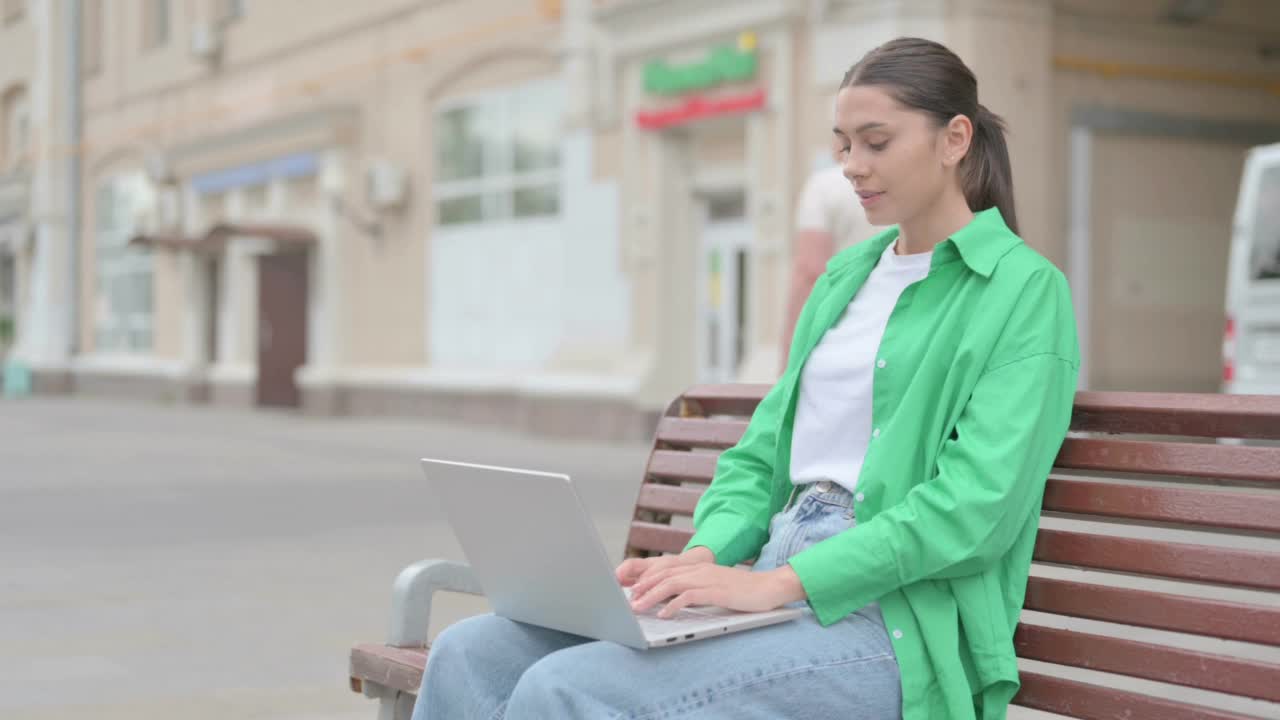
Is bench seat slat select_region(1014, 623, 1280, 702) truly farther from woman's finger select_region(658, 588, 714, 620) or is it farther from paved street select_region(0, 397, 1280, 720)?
woman's finger select_region(658, 588, 714, 620)

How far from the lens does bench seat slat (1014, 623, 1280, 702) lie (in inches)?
99.9

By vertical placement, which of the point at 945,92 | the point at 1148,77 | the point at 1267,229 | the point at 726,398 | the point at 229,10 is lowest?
the point at 726,398

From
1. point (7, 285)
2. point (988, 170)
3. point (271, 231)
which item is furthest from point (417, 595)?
point (7, 285)

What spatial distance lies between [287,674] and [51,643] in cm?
101

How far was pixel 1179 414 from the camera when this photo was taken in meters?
2.77

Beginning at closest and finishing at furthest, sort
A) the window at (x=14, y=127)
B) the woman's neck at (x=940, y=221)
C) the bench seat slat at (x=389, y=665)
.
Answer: the woman's neck at (x=940, y=221)
the bench seat slat at (x=389, y=665)
the window at (x=14, y=127)

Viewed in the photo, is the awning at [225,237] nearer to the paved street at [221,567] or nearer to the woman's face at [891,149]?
the paved street at [221,567]

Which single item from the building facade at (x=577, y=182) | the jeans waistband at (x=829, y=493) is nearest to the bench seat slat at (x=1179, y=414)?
the jeans waistband at (x=829, y=493)

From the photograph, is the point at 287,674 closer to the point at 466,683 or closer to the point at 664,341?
the point at 466,683

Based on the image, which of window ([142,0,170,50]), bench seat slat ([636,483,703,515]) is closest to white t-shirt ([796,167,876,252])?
bench seat slat ([636,483,703,515])

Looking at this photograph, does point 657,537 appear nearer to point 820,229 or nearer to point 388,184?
point 820,229

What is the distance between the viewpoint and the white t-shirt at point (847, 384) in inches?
116

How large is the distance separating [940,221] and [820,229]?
3.11 metres

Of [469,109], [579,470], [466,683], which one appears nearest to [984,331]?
[466,683]
